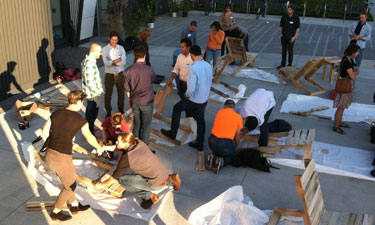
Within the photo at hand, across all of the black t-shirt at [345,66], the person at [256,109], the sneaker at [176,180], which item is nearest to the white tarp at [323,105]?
the black t-shirt at [345,66]

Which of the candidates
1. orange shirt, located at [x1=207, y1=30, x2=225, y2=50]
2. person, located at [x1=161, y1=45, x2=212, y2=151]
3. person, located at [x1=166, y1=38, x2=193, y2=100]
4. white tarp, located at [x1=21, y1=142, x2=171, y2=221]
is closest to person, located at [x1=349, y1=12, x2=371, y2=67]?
orange shirt, located at [x1=207, y1=30, x2=225, y2=50]

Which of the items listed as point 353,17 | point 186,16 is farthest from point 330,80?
point 353,17

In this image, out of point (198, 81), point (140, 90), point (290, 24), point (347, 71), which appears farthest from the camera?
point (290, 24)

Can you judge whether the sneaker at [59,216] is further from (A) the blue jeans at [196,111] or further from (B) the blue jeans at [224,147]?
(A) the blue jeans at [196,111]

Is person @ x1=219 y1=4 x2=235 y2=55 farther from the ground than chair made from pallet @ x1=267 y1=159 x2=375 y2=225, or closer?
farther from the ground

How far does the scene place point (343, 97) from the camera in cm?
722

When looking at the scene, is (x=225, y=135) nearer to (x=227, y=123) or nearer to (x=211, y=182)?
(x=227, y=123)

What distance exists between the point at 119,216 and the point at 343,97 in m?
4.64

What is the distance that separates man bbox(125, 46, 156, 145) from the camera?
20.0ft

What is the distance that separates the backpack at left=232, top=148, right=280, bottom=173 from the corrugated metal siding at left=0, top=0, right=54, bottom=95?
5645 mm

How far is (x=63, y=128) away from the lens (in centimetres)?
448

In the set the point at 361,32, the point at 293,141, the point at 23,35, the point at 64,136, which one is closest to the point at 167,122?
the point at 293,141

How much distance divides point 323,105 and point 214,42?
3169mm

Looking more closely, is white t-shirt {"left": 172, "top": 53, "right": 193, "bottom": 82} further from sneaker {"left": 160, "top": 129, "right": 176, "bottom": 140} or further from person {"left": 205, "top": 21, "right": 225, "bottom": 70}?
person {"left": 205, "top": 21, "right": 225, "bottom": 70}
